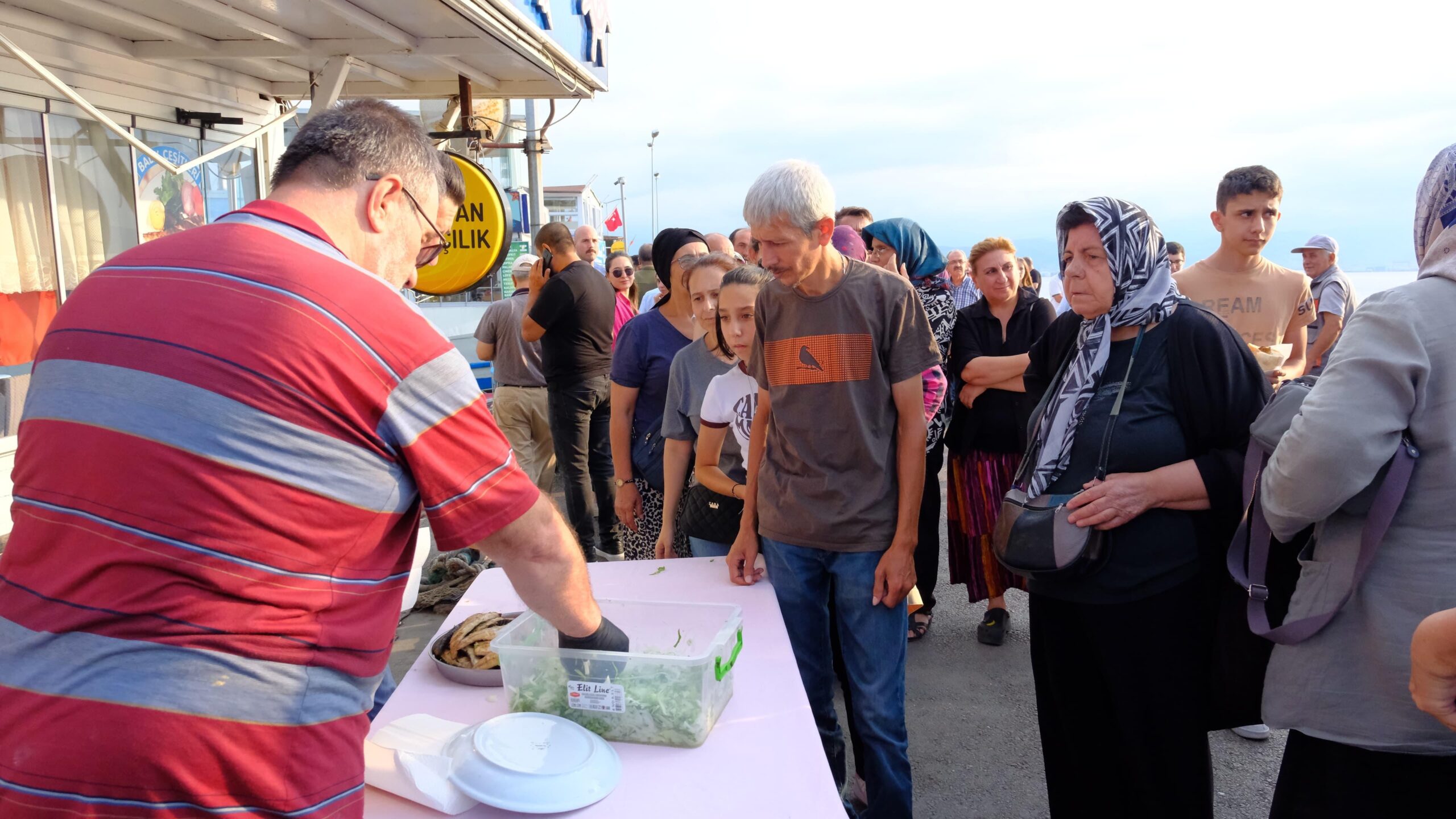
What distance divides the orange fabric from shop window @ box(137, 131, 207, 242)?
0.66 metres

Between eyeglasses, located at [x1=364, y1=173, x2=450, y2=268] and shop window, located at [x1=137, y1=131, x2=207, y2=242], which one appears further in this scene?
shop window, located at [x1=137, y1=131, x2=207, y2=242]

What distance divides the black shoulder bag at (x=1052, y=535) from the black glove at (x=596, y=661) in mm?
1006

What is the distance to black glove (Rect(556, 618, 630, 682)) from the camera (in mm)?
1597

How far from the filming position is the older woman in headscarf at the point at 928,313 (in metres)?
4.00

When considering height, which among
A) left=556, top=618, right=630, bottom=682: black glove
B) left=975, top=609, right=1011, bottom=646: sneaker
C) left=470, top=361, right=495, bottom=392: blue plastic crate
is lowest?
Result: left=975, top=609, right=1011, bottom=646: sneaker

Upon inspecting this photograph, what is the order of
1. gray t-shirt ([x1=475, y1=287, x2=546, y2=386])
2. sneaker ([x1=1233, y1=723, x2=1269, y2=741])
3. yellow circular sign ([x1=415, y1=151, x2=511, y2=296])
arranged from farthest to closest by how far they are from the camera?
gray t-shirt ([x1=475, y1=287, x2=546, y2=386]) < yellow circular sign ([x1=415, y1=151, x2=511, y2=296]) < sneaker ([x1=1233, y1=723, x2=1269, y2=741])

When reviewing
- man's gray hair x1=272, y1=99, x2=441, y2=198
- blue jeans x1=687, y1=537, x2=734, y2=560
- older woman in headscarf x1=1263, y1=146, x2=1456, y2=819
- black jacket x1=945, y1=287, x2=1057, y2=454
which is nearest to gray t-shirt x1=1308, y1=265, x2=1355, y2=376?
black jacket x1=945, y1=287, x2=1057, y2=454

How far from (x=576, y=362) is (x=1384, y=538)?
438cm

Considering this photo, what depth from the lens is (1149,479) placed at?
1.95m

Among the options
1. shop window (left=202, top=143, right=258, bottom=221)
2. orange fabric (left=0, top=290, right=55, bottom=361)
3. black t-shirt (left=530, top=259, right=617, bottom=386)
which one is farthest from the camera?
→ black t-shirt (left=530, top=259, right=617, bottom=386)

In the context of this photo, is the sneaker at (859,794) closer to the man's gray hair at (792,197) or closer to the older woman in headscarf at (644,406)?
the older woman in headscarf at (644,406)

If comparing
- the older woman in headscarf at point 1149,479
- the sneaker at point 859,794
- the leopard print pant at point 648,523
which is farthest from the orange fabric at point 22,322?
the older woman in headscarf at point 1149,479

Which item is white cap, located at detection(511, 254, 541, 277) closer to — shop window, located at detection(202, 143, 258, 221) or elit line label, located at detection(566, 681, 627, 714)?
shop window, located at detection(202, 143, 258, 221)

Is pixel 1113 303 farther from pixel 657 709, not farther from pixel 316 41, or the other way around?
pixel 316 41
